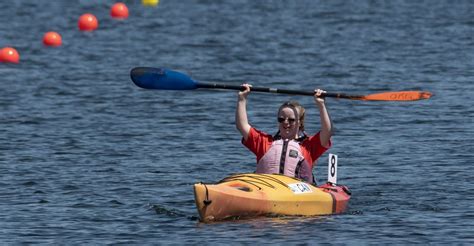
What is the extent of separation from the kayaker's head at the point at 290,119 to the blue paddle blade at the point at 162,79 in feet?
5.85

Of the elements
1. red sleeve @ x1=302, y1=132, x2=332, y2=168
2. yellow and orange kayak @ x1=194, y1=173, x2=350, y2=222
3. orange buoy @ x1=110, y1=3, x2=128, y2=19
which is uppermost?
orange buoy @ x1=110, y1=3, x2=128, y2=19

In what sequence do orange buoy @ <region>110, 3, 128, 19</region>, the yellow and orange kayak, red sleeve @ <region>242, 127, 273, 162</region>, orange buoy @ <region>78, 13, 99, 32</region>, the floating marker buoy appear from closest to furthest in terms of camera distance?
the yellow and orange kayak < red sleeve @ <region>242, 127, 273, 162</region> < orange buoy @ <region>78, 13, 99, 32</region> < orange buoy @ <region>110, 3, 128, 19</region> < the floating marker buoy

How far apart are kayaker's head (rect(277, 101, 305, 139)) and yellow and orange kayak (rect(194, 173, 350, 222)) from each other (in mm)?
531

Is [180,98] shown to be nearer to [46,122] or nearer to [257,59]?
Result: [46,122]

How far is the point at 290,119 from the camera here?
1633cm

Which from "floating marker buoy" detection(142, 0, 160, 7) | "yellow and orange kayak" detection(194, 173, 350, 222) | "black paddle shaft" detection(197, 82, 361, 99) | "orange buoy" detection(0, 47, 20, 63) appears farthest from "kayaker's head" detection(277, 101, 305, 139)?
"floating marker buoy" detection(142, 0, 160, 7)

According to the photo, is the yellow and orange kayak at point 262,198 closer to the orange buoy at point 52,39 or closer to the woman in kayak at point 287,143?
the woman in kayak at point 287,143

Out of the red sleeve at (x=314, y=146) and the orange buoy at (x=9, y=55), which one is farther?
the orange buoy at (x=9, y=55)

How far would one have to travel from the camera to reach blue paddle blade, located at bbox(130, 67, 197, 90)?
17969 millimetres

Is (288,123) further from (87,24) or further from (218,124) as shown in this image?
(87,24)

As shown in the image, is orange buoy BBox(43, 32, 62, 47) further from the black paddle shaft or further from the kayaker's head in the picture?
the kayaker's head

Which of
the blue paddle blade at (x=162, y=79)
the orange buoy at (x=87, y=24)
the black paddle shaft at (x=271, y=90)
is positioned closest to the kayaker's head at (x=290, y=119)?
the black paddle shaft at (x=271, y=90)

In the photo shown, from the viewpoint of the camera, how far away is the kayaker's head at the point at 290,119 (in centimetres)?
1619

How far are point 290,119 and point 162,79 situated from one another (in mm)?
2412
